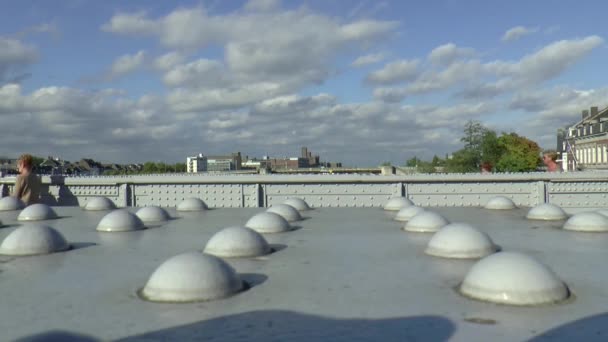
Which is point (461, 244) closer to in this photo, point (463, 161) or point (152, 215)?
point (152, 215)

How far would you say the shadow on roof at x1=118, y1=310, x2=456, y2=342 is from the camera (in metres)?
3.32

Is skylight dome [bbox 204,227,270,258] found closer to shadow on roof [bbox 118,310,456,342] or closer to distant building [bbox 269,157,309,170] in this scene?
shadow on roof [bbox 118,310,456,342]

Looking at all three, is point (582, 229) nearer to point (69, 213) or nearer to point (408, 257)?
point (408, 257)

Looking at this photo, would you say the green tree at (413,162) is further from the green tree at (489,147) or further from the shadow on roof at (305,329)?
the shadow on roof at (305,329)

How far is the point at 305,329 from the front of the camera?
137 inches

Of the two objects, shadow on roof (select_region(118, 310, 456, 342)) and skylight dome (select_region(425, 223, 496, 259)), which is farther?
skylight dome (select_region(425, 223, 496, 259))

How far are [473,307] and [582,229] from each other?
480cm

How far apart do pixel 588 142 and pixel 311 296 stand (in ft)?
286

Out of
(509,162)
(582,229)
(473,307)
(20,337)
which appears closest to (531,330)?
(473,307)

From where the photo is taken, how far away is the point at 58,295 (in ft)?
14.8

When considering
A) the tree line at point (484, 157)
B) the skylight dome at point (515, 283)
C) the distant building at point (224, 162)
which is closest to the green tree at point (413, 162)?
the tree line at point (484, 157)

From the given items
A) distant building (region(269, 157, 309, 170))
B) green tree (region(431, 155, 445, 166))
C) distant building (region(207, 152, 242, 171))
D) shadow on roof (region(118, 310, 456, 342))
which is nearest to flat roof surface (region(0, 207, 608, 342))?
shadow on roof (region(118, 310, 456, 342))

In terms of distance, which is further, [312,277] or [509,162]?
[509,162]

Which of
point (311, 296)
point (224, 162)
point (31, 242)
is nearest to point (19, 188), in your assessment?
point (31, 242)
